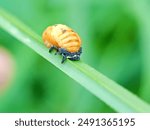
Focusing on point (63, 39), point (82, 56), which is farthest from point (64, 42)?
point (82, 56)

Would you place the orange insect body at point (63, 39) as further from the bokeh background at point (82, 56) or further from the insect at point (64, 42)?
the bokeh background at point (82, 56)

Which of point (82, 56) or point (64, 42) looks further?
point (82, 56)

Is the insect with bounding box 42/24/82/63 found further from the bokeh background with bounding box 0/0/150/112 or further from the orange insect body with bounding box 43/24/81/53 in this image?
the bokeh background with bounding box 0/0/150/112

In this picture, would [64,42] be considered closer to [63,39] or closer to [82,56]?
[63,39]

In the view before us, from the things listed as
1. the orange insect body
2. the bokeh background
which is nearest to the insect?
the orange insect body

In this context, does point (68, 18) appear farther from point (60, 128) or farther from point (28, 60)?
point (60, 128)

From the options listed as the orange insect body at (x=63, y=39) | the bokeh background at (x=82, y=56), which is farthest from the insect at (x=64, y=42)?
the bokeh background at (x=82, y=56)
